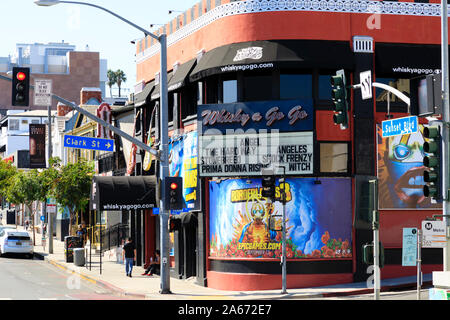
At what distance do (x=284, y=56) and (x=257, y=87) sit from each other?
1.67 m

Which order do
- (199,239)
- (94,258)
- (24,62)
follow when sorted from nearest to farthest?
1. (199,239)
2. (94,258)
3. (24,62)

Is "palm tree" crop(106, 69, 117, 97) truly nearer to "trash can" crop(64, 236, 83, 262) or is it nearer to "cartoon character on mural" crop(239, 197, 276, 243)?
"trash can" crop(64, 236, 83, 262)

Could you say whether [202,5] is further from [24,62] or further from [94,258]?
[24,62]

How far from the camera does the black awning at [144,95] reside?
1500 inches

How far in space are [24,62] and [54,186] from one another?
157 metres

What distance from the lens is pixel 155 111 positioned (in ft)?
Result: 124

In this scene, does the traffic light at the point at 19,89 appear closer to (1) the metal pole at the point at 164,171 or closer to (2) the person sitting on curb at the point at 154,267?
(1) the metal pole at the point at 164,171

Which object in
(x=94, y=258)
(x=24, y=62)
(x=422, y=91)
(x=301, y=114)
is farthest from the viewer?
(x=24, y=62)

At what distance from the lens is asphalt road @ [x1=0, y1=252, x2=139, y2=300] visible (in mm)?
27109

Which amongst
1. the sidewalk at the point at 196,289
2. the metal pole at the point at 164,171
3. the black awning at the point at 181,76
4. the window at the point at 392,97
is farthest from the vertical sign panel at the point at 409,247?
the black awning at the point at 181,76

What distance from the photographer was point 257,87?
29.8 metres

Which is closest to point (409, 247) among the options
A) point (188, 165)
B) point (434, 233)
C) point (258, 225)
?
point (434, 233)
